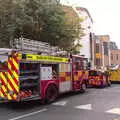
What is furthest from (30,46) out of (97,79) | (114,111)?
(97,79)

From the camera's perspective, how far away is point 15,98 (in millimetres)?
11703

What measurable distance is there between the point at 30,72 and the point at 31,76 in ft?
0.62

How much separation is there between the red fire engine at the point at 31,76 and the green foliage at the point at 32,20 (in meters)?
4.38

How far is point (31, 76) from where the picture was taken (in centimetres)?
1262

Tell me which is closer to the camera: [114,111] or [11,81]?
[114,111]

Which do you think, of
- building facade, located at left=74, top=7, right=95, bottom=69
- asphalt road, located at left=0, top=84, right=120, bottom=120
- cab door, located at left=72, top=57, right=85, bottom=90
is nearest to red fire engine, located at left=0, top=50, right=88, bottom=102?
asphalt road, located at left=0, top=84, right=120, bottom=120

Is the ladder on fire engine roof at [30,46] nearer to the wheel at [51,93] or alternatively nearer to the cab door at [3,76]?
the cab door at [3,76]

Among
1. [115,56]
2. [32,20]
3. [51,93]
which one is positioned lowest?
[51,93]

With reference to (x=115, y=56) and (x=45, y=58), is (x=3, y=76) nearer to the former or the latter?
(x=45, y=58)

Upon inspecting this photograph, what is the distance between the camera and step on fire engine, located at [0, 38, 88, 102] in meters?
11.8

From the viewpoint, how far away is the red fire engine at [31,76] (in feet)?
38.8

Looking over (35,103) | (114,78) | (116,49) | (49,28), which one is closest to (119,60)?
(116,49)

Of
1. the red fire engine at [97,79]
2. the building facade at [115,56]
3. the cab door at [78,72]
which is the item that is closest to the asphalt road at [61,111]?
the cab door at [78,72]

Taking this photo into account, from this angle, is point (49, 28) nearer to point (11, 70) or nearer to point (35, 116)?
point (11, 70)
